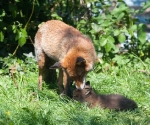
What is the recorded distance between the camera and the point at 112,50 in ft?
35.0

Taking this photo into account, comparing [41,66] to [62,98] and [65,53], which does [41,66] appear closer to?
[65,53]

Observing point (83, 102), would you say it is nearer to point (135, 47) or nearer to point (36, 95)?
point (36, 95)

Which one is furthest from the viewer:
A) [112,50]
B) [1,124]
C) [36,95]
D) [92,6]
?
[92,6]

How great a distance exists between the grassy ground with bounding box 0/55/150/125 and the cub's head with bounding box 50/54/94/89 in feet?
1.27

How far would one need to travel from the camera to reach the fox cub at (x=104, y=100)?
303 inches

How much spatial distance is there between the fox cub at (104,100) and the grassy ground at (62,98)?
0.16 metres

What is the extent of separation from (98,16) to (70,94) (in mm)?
3057

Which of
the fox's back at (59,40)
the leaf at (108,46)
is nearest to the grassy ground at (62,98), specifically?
the leaf at (108,46)

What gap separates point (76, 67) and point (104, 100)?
0.73m

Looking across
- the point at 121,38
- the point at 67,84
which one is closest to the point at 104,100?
the point at 67,84

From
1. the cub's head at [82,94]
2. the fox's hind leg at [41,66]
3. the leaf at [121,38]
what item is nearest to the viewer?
the cub's head at [82,94]

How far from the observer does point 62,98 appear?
26.3ft

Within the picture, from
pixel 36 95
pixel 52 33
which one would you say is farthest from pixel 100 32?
pixel 36 95

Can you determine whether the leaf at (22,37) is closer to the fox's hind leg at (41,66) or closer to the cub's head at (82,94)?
the fox's hind leg at (41,66)
